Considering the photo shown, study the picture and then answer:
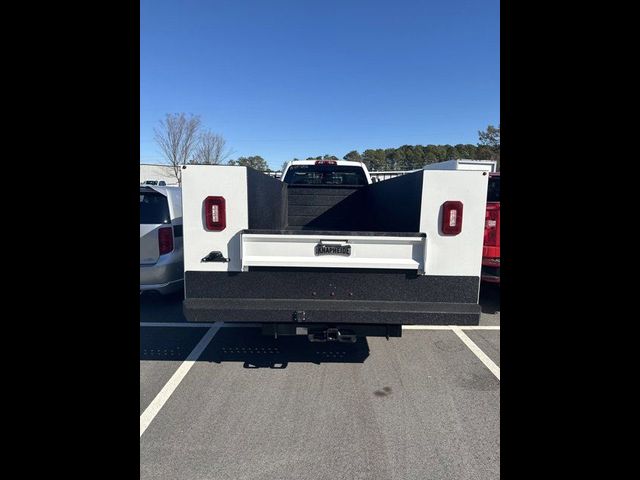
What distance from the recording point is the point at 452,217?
98.6 inches

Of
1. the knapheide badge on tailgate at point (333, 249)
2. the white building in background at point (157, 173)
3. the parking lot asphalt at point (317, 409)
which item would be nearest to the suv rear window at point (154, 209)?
the parking lot asphalt at point (317, 409)

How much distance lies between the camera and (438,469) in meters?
2.04

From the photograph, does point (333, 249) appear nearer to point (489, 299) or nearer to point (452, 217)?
point (452, 217)

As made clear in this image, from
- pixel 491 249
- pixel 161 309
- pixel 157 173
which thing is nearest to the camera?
pixel 491 249

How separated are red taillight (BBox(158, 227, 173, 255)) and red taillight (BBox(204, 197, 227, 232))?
2240 millimetres

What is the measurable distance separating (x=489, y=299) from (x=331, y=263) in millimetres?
4201

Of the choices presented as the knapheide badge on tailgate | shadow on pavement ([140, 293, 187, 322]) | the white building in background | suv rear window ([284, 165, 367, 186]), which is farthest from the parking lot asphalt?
the white building in background

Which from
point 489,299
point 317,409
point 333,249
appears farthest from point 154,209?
point 489,299

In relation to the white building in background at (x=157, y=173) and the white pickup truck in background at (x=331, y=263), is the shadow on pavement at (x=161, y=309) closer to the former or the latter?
Result: the white pickup truck in background at (x=331, y=263)

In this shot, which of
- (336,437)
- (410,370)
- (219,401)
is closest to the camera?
(336,437)
